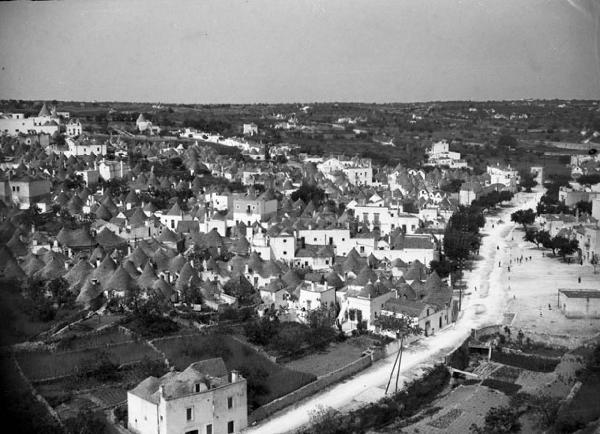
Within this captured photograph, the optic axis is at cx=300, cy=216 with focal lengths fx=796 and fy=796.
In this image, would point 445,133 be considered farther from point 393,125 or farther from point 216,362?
point 216,362

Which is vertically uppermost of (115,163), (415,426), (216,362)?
(115,163)

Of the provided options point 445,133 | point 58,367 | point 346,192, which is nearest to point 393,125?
point 445,133

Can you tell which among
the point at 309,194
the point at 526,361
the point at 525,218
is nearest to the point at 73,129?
the point at 309,194

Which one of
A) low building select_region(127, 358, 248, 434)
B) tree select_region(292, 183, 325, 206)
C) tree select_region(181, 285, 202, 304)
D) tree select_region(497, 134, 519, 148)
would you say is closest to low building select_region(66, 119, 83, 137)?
tree select_region(292, 183, 325, 206)

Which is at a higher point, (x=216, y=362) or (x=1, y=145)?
(x=1, y=145)

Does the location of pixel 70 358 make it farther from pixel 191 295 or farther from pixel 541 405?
pixel 541 405

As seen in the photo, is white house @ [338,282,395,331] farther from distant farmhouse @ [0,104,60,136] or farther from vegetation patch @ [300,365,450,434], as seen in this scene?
distant farmhouse @ [0,104,60,136]

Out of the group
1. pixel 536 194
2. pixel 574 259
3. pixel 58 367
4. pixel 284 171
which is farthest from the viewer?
pixel 536 194
